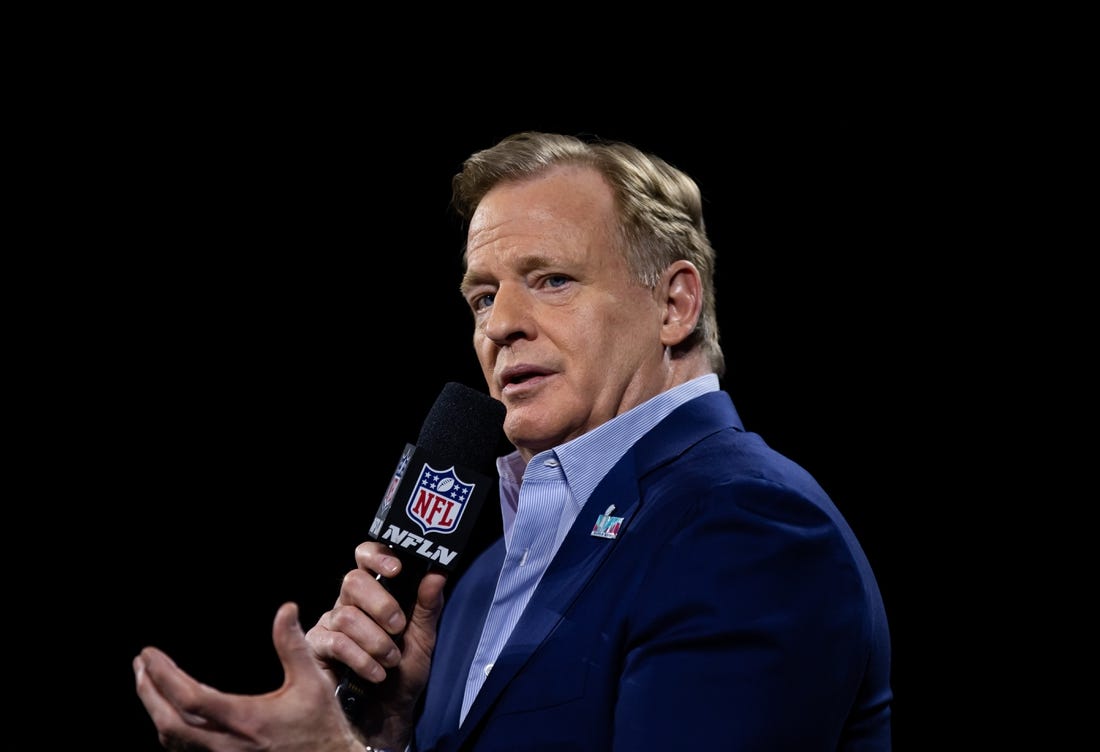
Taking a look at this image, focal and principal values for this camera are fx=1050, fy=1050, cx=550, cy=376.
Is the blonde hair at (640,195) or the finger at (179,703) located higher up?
the blonde hair at (640,195)

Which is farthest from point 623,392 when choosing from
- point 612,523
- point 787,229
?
point 787,229

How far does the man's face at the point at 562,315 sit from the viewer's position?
1.95 meters

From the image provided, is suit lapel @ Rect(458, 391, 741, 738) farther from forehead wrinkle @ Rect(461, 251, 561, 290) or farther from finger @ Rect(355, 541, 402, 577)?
forehead wrinkle @ Rect(461, 251, 561, 290)

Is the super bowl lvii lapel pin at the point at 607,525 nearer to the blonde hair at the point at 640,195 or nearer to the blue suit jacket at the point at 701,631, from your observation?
the blue suit jacket at the point at 701,631

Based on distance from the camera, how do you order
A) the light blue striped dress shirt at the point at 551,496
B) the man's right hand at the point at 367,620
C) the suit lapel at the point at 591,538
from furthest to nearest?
the light blue striped dress shirt at the point at 551,496 → the man's right hand at the point at 367,620 → the suit lapel at the point at 591,538

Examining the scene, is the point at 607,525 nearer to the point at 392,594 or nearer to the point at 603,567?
the point at 603,567

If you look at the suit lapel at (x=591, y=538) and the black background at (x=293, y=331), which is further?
the black background at (x=293, y=331)

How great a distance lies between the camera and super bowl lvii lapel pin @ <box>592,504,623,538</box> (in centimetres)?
168

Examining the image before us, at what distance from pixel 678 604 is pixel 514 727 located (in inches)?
12.1

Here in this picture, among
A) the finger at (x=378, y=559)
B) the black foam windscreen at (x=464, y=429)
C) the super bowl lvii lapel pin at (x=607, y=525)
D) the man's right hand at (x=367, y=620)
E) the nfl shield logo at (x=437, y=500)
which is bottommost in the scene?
the man's right hand at (x=367, y=620)

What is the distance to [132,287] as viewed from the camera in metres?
3.39

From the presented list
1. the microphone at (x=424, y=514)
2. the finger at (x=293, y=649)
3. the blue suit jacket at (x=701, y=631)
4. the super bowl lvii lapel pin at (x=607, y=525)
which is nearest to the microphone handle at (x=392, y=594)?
the microphone at (x=424, y=514)

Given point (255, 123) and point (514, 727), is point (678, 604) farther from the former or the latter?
point (255, 123)

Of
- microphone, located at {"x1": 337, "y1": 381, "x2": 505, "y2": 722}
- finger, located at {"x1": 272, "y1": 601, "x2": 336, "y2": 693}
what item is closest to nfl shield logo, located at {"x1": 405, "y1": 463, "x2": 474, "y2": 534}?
microphone, located at {"x1": 337, "y1": 381, "x2": 505, "y2": 722}
